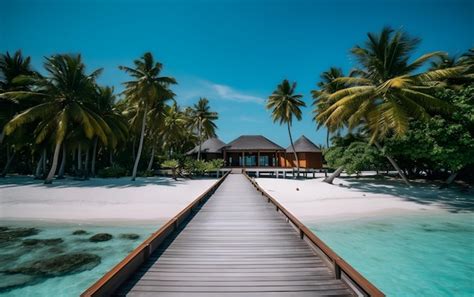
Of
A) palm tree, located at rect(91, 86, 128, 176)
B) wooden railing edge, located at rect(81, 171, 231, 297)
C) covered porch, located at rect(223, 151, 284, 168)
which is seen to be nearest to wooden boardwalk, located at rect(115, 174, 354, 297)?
wooden railing edge, located at rect(81, 171, 231, 297)

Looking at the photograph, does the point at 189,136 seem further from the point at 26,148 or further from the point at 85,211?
the point at 85,211

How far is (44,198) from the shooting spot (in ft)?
44.9

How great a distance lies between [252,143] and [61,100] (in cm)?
2369

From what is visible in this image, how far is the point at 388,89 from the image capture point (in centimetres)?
1323

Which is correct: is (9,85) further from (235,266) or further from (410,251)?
(410,251)

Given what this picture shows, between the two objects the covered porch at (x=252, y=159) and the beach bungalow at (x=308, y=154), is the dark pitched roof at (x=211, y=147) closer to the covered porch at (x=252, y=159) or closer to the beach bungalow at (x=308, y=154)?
the covered porch at (x=252, y=159)

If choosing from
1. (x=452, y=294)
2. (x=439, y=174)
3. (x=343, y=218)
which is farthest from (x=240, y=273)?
(x=439, y=174)

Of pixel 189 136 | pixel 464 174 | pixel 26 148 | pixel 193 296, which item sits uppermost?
pixel 189 136

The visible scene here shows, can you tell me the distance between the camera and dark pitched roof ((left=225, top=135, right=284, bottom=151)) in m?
32.4

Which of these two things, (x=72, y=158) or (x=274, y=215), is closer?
(x=274, y=215)

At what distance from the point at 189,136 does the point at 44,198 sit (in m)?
28.5

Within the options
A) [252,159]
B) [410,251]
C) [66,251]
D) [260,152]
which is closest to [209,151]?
[252,159]

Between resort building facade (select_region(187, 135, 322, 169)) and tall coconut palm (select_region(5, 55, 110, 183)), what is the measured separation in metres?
17.2

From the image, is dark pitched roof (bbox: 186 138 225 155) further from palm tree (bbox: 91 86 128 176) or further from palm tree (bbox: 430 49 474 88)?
palm tree (bbox: 430 49 474 88)
